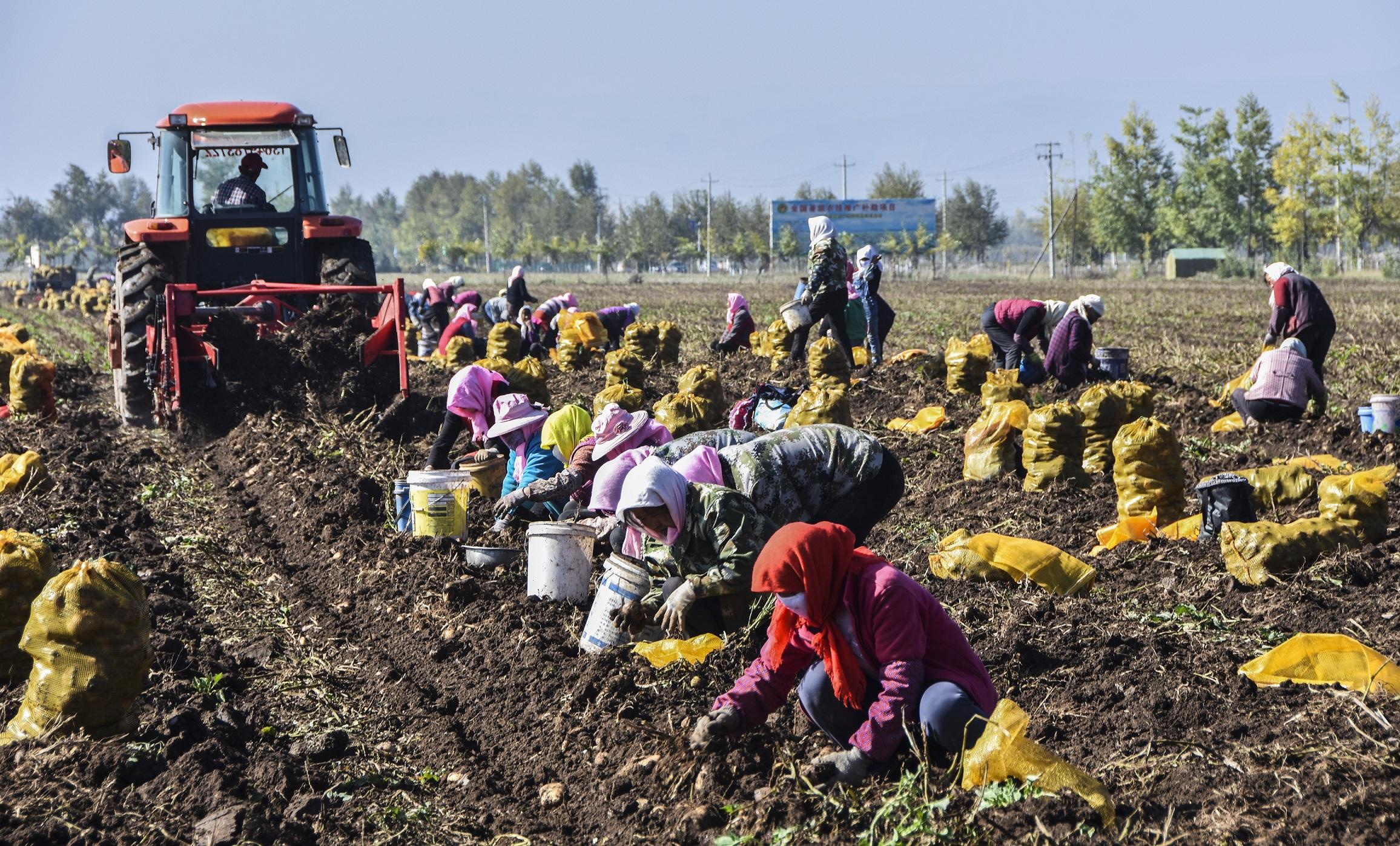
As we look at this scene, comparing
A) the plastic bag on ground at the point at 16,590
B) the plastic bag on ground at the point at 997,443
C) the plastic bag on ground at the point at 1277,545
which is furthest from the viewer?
the plastic bag on ground at the point at 997,443

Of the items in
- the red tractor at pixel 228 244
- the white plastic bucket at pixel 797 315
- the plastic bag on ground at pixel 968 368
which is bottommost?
the plastic bag on ground at pixel 968 368

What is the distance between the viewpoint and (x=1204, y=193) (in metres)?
56.8

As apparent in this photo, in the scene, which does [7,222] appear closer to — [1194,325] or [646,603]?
[1194,325]

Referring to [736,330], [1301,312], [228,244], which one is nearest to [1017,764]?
[1301,312]

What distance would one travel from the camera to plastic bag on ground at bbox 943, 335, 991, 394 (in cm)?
1080

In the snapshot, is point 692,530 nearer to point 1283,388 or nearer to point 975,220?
point 1283,388

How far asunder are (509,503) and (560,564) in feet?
2.63

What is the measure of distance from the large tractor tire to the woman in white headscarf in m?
5.63

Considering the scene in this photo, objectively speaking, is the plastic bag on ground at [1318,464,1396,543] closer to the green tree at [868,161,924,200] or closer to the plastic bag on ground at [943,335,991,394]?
the plastic bag on ground at [943,335,991,394]

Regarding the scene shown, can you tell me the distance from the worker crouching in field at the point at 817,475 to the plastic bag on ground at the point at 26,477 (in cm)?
546

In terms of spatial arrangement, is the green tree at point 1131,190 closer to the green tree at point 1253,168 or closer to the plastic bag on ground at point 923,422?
the green tree at point 1253,168

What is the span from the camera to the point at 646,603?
16.5 ft

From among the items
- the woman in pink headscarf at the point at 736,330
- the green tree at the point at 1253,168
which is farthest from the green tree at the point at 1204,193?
the woman in pink headscarf at the point at 736,330

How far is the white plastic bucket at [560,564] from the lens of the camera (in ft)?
19.3
